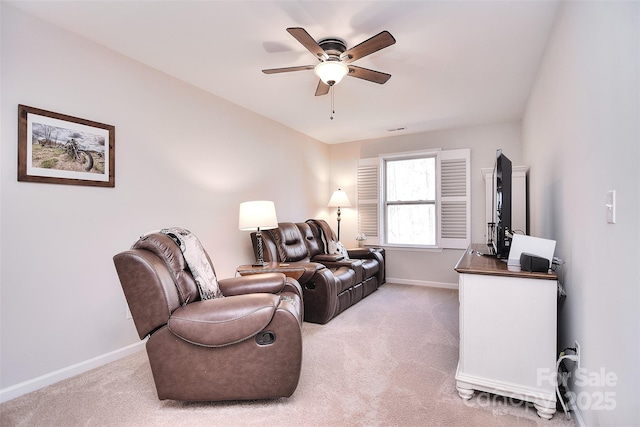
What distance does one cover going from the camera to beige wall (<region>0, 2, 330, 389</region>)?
6.81 feet

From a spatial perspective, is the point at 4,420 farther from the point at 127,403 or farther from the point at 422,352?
the point at 422,352

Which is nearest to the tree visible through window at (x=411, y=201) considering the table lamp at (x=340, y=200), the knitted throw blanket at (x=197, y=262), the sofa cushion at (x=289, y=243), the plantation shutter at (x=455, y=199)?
the plantation shutter at (x=455, y=199)

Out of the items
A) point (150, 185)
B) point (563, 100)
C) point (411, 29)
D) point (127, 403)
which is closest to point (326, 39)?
point (411, 29)

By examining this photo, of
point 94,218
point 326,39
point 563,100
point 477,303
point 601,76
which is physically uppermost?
point 326,39

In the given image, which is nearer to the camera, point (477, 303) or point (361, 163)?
point (477, 303)

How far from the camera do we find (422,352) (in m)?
2.63

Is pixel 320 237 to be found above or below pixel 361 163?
below

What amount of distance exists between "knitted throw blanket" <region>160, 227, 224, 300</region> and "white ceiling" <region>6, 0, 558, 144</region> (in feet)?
4.68

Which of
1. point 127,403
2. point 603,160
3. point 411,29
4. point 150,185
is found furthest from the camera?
point 150,185

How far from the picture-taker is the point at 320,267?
340cm

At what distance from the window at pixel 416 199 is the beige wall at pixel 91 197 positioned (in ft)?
8.34

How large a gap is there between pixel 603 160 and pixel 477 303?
3.17 feet

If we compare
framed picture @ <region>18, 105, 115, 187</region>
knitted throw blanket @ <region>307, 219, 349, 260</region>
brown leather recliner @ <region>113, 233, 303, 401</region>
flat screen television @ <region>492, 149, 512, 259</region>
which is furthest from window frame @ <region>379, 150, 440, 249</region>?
Result: framed picture @ <region>18, 105, 115, 187</region>

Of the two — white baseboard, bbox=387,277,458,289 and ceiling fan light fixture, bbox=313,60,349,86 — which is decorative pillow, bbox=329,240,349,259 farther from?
ceiling fan light fixture, bbox=313,60,349,86
